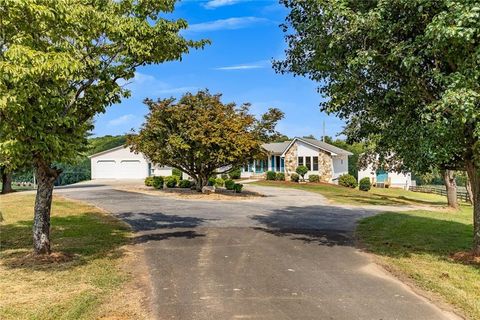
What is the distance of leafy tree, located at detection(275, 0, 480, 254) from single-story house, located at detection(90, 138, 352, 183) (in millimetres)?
34887

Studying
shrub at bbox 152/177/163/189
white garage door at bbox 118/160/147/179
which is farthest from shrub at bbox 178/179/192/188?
white garage door at bbox 118/160/147/179

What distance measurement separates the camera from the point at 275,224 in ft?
52.0

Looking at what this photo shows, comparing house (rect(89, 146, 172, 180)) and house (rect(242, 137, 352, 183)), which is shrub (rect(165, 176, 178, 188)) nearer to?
house (rect(242, 137, 352, 183))

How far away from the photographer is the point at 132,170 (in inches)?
2047

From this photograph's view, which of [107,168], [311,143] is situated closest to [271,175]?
[311,143]

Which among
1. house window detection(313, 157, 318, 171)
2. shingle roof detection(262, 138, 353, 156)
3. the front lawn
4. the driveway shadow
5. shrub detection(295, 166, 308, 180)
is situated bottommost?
the front lawn

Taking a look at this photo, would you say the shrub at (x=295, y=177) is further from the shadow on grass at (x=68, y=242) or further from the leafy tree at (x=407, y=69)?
the leafy tree at (x=407, y=69)

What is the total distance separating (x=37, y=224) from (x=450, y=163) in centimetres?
991

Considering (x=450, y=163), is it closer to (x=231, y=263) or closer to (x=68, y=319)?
(x=231, y=263)

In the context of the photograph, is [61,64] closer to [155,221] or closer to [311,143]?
[155,221]

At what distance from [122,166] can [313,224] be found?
1566 inches

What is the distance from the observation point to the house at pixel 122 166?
171 ft

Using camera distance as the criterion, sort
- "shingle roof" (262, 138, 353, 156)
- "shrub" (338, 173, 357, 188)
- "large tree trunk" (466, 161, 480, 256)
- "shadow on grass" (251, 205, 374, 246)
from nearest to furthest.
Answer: "large tree trunk" (466, 161, 480, 256) → "shadow on grass" (251, 205, 374, 246) → "shrub" (338, 173, 357, 188) → "shingle roof" (262, 138, 353, 156)

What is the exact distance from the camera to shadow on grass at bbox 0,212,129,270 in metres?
9.60
